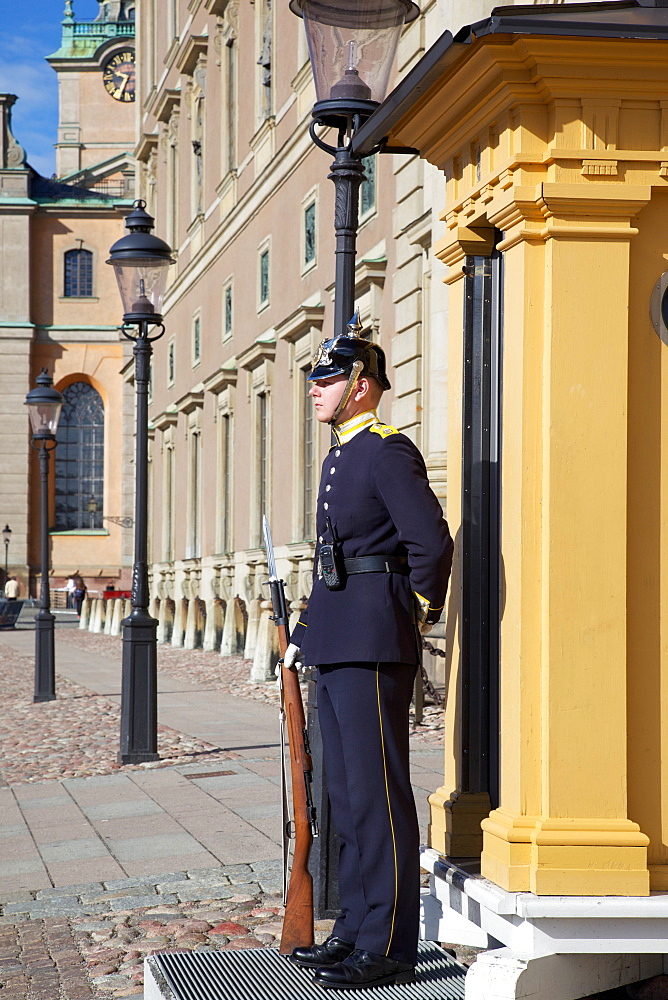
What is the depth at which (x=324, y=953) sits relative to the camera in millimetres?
4402

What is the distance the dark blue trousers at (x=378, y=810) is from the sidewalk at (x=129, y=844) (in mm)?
866

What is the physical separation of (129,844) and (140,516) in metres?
4.16

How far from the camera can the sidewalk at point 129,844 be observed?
17.4 ft

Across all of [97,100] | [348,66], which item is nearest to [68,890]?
[348,66]

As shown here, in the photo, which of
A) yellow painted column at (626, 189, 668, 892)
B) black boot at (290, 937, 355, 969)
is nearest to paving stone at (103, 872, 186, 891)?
black boot at (290, 937, 355, 969)

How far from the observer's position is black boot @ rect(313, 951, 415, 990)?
4.22 meters

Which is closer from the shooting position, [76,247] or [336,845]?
[336,845]

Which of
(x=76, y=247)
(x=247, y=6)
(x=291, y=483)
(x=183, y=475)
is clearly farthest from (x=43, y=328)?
(x=291, y=483)

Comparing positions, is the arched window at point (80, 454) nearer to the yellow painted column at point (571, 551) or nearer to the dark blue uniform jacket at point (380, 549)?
the dark blue uniform jacket at point (380, 549)

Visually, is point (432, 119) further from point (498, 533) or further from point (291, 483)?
point (291, 483)

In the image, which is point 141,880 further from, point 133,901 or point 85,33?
point 85,33

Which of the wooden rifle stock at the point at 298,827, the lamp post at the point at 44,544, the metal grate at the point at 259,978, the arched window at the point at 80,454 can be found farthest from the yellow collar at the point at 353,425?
the arched window at the point at 80,454

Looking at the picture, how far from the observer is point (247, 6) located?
26.5 meters

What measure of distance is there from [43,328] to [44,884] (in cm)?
5283
